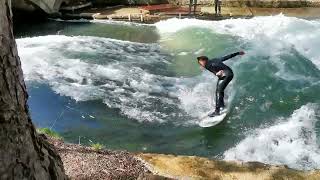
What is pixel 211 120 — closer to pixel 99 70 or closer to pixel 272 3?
pixel 99 70

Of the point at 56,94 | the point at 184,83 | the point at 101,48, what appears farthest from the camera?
the point at 101,48

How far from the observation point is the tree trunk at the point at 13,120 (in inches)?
113

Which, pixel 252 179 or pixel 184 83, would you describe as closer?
pixel 252 179

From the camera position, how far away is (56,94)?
551 inches

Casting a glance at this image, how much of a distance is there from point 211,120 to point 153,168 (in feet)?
20.5

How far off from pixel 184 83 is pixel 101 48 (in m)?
4.74

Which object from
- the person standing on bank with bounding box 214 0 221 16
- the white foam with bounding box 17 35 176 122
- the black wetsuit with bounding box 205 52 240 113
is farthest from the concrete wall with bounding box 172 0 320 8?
the black wetsuit with bounding box 205 52 240 113

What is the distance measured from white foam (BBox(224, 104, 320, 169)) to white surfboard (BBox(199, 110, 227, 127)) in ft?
3.22

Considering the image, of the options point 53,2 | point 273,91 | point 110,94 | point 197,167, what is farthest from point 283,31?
point 197,167

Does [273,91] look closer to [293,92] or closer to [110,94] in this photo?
[293,92]

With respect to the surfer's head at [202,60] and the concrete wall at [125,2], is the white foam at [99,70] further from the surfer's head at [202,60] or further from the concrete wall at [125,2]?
the concrete wall at [125,2]

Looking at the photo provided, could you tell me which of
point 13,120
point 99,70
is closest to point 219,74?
point 99,70

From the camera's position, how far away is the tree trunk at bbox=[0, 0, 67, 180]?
287 cm

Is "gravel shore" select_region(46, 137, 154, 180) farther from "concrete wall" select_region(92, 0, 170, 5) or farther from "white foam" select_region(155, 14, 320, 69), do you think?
"concrete wall" select_region(92, 0, 170, 5)
